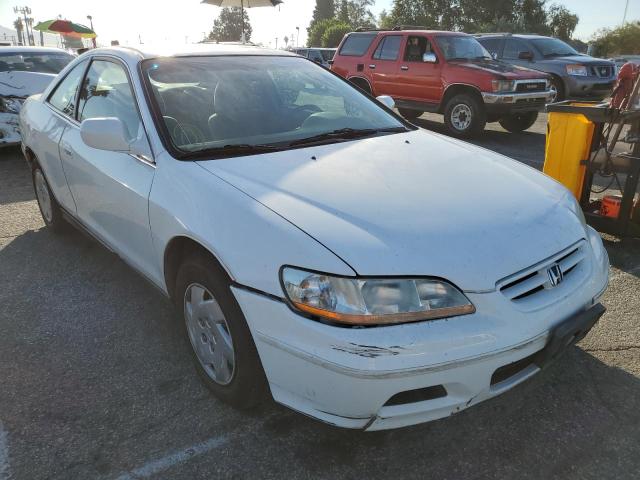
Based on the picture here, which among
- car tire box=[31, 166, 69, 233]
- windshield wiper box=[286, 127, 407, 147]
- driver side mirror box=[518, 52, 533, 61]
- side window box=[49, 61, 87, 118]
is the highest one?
driver side mirror box=[518, 52, 533, 61]

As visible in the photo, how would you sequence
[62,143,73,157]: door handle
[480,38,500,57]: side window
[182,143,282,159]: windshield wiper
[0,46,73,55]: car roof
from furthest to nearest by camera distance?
[480,38,500,57]: side window
[0,46,73,55]: car roof
[62,143,73,157]: door handle
[182,143,282,159]: windshield wiper

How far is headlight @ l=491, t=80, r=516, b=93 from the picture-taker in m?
8.89

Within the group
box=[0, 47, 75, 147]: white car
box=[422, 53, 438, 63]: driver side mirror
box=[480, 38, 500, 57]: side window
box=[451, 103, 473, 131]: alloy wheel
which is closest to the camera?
box=[0, 47, 75, 147]: white car

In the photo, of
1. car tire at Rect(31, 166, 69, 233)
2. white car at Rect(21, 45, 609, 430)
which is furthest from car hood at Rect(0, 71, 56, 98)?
white car at Rect(21, 45, 609, 430)

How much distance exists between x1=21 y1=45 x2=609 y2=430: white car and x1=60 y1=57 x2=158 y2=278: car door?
16 mm

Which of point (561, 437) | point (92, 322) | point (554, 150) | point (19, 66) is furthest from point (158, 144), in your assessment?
point (19, 66)

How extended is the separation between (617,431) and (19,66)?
27.5 feet

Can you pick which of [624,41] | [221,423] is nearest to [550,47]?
[221,423]

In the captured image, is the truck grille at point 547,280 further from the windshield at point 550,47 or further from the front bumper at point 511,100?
the windshield at point 550,47

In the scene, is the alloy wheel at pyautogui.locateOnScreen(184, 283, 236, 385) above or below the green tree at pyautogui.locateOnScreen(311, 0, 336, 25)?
below

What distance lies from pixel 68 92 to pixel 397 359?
3295 mm

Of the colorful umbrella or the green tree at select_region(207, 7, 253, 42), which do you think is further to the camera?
the green tree at select_region(207, 7, 253, 42)

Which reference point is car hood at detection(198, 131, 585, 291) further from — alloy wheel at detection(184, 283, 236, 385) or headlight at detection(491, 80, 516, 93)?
headlight at detection(491, 80, 516, 93)

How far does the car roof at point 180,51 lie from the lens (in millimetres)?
3082
